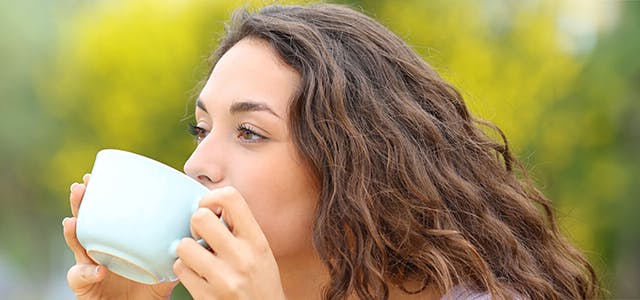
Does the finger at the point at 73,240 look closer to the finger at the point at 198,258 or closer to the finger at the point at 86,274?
the finger at the point at 86,274

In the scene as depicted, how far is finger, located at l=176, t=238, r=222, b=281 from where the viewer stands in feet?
5.77

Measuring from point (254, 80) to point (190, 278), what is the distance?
22.4 inches

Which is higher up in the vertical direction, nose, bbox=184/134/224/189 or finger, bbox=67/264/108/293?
nose, bbox=184/134/224/189

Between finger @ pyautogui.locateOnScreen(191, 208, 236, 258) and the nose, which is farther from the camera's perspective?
the nose

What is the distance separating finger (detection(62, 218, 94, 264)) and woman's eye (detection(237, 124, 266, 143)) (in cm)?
42

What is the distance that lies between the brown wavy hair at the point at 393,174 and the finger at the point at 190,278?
399 mm

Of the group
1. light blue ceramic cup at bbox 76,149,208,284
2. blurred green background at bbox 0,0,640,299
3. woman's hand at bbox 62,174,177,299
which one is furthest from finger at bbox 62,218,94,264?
blurred green background at bbox 0,0,640,299

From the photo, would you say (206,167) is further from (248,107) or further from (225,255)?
(225,255)

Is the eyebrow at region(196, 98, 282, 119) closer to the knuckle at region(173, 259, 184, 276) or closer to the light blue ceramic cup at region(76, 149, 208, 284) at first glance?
the light blue ceramic cup at region(76, 149, 208, 284)

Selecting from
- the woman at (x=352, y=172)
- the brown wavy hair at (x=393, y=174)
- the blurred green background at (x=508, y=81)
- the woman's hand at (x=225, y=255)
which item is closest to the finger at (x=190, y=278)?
the woman's hand at (x=225, y=255)

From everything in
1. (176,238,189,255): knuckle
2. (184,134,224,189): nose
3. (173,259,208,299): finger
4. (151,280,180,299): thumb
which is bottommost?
(173,259,208,299): finger

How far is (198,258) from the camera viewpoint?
5.76ft

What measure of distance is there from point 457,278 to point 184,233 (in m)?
Result: 0.74

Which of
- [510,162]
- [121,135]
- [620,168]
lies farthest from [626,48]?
[510,162]
